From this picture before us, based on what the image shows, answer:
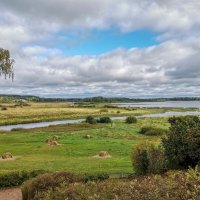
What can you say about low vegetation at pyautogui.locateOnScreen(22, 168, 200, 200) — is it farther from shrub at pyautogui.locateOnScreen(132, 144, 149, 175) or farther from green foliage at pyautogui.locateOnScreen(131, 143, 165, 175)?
shrub at pyautogui.locateOnScreen(132, 144, 149, 175)

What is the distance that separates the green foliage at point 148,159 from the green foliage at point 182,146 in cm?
74

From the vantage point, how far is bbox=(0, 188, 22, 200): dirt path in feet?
67.9

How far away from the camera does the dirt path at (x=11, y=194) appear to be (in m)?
20.7

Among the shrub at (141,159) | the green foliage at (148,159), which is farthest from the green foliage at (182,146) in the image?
the shrub at (141,159)

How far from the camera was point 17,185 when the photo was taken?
76.6ft

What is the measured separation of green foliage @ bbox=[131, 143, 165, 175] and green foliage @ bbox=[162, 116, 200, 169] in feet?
2.44

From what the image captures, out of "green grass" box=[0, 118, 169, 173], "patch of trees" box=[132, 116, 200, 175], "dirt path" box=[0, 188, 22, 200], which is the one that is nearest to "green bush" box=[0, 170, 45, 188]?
"dirt path" box=[0, 188, 22, 200]

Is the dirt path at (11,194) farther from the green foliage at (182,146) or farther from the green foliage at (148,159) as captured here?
the green foliage at (182,146)

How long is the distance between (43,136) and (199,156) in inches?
1606

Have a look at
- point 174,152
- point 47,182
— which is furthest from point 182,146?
point 47,182

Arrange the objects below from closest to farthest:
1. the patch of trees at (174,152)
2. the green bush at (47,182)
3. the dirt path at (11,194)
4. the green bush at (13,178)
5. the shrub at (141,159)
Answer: the green bush at (47,182) < the dirt path at (11,194) < the patch of trees at (174,152) < the green bush at (13,178) < the shrub at (141,159)

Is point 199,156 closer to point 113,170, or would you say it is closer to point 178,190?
point 113,170

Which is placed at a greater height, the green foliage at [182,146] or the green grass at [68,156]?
the green foliage at [182,146]

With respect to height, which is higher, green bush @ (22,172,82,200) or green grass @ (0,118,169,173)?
green bush @ (22,172,82,200)
